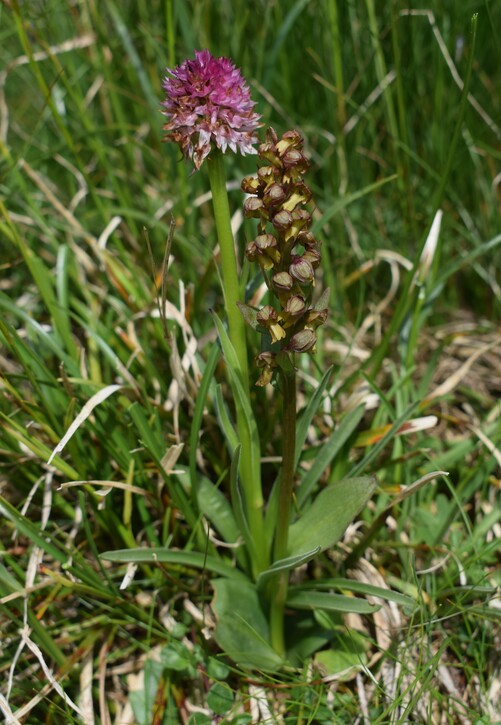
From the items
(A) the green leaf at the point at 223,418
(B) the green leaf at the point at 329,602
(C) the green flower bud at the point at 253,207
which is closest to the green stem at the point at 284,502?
(B) the green leaf at the point at 329,602

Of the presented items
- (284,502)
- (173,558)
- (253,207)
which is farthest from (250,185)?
(173,558)

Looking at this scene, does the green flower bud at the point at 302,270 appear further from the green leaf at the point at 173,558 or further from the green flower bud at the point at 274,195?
the green leaf at the point at 173,558

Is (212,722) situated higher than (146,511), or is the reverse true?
(146,511)

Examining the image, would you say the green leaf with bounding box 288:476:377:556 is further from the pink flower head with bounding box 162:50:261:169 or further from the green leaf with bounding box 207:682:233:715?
the pink flower head with bounding box 162:50:261:169

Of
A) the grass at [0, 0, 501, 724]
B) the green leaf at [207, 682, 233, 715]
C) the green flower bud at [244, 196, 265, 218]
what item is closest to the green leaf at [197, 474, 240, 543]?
the grass at [0, 0, 501, 724]

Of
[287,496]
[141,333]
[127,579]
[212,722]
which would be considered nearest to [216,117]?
[287,496]

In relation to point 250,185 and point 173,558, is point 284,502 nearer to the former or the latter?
point 173,558

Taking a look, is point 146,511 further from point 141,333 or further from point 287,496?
point 141,333
